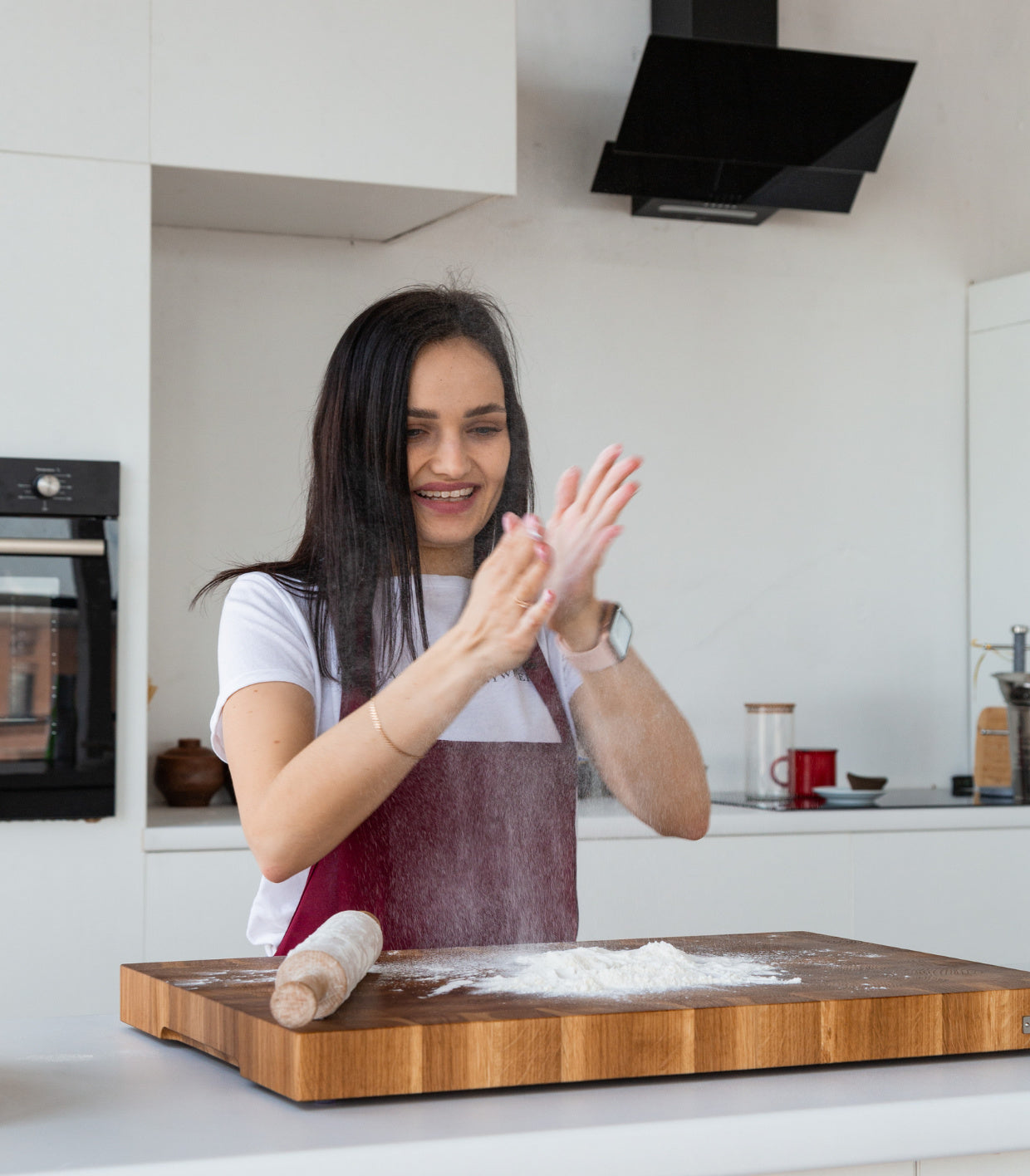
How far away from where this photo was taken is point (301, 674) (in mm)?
1166

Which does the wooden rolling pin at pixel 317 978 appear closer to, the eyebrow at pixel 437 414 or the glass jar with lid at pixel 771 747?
the eyebrow at pixel 437 414

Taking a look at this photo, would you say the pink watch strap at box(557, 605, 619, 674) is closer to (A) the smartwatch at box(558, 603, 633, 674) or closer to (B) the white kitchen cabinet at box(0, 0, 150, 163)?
(A) the smartwatch at box(558, 603, 633, 674)

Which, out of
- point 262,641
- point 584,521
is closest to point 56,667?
point 262,641

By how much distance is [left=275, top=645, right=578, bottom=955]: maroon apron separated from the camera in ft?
3.89

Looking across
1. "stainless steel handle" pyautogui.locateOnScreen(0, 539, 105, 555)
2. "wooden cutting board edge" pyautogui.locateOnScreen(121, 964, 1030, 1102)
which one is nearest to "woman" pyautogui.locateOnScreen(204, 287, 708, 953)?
"wooden cutting board edge" pyautogui.locateOnScreen(121, 964, 1030, 1102)

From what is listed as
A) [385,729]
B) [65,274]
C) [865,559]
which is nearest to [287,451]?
[65,274]

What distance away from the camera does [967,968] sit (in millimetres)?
1030

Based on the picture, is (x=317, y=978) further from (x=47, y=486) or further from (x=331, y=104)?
(x=331, y=104)

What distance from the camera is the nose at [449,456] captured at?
1121 mm

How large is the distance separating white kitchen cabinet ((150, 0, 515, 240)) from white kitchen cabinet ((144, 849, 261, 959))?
105 centimetres

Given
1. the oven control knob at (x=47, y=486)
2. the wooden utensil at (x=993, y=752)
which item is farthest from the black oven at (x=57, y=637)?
the wooden utensil at (x=993, y=752)

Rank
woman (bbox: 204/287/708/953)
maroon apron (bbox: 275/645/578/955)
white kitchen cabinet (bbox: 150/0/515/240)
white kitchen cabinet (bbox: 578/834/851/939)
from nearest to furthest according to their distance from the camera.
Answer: woman (bbox: 204/287/708/953) < maroon apron (bbox: 275/645/578/955) < white kitchen cabinet (bbox: 150/0/515/240) < white kitchen cabinet (bbox: 578/834/851/939)

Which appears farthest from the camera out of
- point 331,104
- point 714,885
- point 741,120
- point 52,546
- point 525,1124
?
point 741,120

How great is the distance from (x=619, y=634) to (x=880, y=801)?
1587mm
